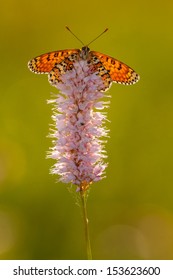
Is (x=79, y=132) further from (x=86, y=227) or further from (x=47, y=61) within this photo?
(x=47, y=61)

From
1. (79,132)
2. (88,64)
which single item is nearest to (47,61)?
(88,64)

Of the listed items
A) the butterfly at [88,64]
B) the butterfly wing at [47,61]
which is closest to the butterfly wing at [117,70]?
the butterfly at [88,64]

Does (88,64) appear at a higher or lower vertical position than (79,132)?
higher

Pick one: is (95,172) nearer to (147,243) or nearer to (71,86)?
(71,86)
